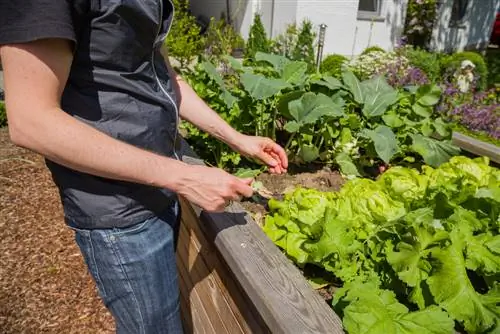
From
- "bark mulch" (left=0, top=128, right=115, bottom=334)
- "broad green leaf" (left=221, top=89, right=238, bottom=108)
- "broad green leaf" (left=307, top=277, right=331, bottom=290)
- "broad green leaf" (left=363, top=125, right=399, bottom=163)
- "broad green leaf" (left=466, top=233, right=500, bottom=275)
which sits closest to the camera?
"broad green leaf" (left=466, top=233, right=500, bottom=275)

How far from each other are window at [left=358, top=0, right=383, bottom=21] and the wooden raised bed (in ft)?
34.8

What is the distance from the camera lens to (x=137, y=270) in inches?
49.3

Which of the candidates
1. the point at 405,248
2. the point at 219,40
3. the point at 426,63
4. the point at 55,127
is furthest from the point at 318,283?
the point at 219,40

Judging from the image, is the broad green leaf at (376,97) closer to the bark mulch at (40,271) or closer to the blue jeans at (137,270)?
the blue jeans at (137,270)

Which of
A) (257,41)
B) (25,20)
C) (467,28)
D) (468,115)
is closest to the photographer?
(25,20)

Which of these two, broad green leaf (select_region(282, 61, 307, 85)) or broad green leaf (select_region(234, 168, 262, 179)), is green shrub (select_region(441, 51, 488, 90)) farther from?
broad green leaf (select_region(234, 168, 262, 179))

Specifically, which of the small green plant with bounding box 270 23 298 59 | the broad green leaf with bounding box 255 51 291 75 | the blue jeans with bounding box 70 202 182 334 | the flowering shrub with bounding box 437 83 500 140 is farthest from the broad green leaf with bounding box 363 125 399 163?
the small green plant with bounding box 270 23 298 59

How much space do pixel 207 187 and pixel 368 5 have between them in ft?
39.0

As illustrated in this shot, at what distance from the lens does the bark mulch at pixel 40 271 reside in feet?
8.43

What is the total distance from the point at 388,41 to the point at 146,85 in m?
11.9

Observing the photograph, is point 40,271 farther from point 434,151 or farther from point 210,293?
point 434,151

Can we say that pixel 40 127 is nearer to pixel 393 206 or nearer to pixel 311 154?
pixel 393 206

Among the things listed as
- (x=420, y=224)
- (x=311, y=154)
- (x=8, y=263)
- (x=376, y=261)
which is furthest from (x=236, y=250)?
(x=8, y=263)

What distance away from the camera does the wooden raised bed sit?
1271 mm
